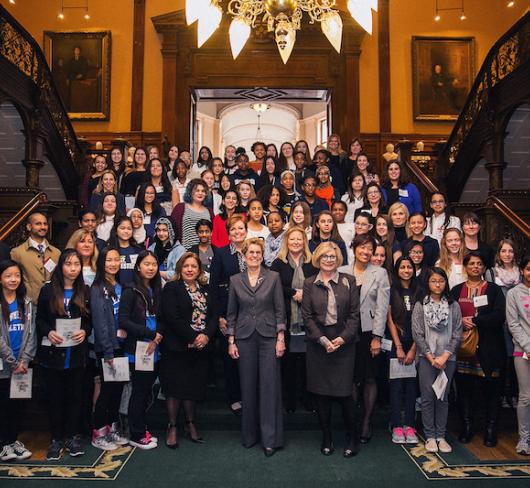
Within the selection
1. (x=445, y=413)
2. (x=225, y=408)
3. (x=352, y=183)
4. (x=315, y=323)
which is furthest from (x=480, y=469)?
(x=352, y=183)

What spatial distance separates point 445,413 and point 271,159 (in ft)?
13.9

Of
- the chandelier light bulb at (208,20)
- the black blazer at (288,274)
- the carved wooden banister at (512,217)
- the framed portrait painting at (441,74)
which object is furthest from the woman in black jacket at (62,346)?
the framed portrait painting at (441,74)

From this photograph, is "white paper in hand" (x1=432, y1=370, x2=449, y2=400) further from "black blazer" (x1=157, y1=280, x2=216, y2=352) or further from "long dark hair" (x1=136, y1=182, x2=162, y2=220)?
"long dark hair" (x1=136, y1=182, x2=162, y2=220)

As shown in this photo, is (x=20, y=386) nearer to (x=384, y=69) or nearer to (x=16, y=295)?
(x=16, y=295)

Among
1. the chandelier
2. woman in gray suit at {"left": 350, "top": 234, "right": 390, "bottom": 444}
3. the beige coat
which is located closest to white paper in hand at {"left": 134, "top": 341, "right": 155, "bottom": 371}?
the beige coat

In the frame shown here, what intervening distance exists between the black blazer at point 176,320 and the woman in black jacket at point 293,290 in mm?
670

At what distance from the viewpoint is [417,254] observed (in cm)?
464

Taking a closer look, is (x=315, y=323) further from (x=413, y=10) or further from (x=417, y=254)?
(x=413, y=10)

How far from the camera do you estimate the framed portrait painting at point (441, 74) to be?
11367mm

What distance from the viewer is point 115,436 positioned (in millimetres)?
4086

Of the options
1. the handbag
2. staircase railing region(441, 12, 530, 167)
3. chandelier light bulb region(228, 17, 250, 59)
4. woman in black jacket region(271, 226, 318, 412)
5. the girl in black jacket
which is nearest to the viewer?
the girl in black jacket

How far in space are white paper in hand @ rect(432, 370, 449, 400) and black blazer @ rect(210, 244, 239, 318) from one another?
1.77 meters

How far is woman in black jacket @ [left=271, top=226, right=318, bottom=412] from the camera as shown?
4.36 metres

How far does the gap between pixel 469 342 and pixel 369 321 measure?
795 millimetres
